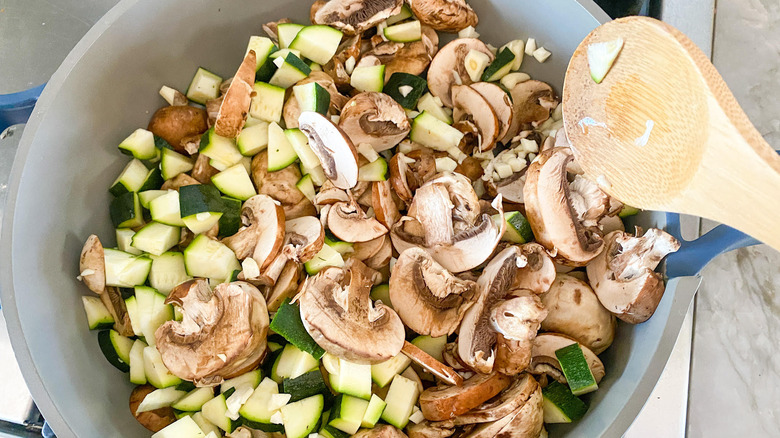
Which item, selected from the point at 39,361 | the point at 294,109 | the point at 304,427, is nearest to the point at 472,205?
the point at 294,109

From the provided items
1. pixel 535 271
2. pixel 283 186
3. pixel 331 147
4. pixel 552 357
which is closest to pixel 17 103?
pixel 283 186

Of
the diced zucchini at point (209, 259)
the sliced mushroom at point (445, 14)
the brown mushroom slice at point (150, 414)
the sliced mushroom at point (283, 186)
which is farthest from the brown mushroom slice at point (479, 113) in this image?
the brown mushroom slice at point (150, 414)

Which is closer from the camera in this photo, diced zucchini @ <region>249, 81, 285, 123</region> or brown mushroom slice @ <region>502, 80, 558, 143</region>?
diced zucchini @ <region>249, 81, 285, 123</region>

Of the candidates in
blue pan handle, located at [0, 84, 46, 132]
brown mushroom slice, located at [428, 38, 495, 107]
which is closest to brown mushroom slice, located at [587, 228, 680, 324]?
brown mushroom slice, located at [428, 38, 495, 107]

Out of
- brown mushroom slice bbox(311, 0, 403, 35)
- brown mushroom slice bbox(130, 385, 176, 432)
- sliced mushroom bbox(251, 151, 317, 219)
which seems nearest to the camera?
brown mushroom slice bbox(130, 385, 176, 432)

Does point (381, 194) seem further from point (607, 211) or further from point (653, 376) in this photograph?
point (653, 376)

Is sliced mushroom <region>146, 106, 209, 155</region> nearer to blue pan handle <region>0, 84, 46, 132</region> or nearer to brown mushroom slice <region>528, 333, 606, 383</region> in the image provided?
blue pan handle <region>0, 84, 46, 132</region>
